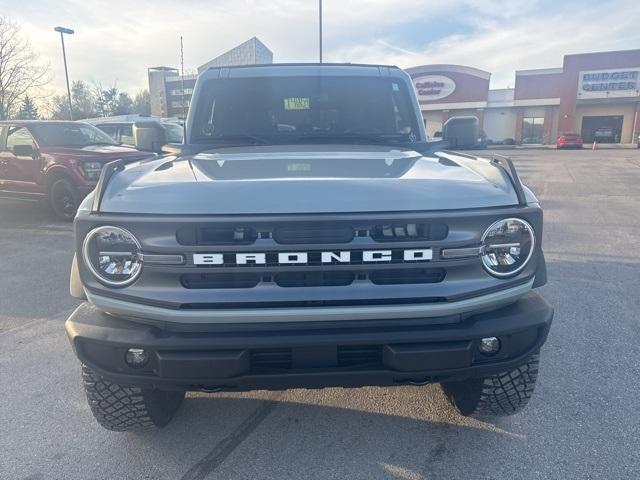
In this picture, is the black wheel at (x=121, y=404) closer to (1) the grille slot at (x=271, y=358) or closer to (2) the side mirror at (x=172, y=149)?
(1) the grille slot at (x=271, y=358)

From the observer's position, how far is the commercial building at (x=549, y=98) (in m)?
42.4

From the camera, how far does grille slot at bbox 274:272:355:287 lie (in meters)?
2.00

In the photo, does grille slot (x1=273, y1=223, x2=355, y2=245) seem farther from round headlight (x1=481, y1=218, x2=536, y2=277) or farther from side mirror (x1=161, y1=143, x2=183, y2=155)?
side mirror (x1=161, y1=143, x2=183, y2=155)

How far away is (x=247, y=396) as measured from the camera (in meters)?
3.04

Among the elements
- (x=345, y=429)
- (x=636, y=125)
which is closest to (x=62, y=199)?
(x=345, y=429)

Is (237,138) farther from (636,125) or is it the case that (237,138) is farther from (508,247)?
(636,125)

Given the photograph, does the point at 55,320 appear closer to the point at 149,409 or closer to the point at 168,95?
the point at 149,409

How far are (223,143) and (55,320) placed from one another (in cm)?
236

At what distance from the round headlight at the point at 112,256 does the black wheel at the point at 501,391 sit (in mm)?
1702

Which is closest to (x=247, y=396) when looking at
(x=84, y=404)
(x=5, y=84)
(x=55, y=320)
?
(x=84, y=404)

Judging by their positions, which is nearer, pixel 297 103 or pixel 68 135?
pixel 297 103

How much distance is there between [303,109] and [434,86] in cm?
4646

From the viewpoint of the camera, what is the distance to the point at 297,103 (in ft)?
12.1

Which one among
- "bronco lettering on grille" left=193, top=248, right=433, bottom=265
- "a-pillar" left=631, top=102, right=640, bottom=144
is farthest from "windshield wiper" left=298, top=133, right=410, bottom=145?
"a-pillar" left=631, top=102, right=640, bottom=144
